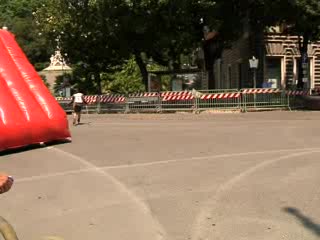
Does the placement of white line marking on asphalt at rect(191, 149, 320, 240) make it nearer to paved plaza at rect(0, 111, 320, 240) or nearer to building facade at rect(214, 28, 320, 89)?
paved plaza at rect(0, 111, 320, 240)

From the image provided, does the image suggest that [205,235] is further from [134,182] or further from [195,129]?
[195,129]

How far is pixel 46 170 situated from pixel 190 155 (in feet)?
10.5

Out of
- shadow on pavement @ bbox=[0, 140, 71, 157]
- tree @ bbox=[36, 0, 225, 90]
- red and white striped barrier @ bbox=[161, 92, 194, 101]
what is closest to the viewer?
shadow on pavement @ bbox=[0, 140, 71, 157]

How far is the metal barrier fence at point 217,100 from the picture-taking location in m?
30.8

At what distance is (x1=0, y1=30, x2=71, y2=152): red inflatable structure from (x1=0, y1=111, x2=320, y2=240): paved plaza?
0.40m

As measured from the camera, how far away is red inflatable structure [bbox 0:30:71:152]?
1430 centimetres

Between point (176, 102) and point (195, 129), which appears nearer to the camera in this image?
point (195, 129)

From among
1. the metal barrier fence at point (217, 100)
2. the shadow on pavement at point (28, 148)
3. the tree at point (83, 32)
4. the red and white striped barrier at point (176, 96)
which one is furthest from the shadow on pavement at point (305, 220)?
the red and white striped barrier at point (176, 96)

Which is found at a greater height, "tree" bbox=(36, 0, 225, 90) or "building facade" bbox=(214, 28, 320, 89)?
"tree" bbox=(36, 0, 225, 90)

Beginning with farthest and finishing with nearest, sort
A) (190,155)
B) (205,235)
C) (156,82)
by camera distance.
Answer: (156,82), (190,155), (205,235)

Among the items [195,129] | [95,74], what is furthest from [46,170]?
[95,74]

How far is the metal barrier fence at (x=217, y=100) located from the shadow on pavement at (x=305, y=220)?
75.8 ft

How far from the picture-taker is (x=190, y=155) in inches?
521

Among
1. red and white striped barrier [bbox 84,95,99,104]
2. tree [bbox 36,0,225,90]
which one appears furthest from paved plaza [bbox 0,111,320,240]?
red and white striped barrier [bbox 84,95,99,104]
